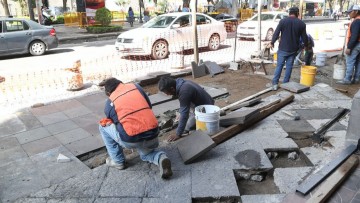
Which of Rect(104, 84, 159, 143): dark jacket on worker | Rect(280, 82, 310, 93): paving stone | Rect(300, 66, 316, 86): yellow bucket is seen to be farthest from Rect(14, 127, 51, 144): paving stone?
Rect(300, 66, 316, 86): yellow bucket

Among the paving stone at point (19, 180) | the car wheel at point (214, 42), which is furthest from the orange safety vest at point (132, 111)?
the car wheel at point (214, 42)

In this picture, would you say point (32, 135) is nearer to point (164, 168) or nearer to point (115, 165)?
point (115, 165)

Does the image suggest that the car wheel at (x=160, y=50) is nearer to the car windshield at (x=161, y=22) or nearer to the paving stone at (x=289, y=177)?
the car windshield at (x=161, y=22)

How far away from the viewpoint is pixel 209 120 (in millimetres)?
4516

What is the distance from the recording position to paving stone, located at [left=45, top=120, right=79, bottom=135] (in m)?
5.41

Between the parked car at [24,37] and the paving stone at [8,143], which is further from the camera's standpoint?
the parked car at [24,37]

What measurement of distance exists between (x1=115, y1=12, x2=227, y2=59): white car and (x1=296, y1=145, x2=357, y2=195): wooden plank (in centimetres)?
761

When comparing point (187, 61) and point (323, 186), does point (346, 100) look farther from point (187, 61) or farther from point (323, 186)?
point (187, 61)

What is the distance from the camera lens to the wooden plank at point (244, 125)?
4.42m

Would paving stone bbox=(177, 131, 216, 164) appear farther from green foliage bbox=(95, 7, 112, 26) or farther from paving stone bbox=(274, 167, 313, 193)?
green foliage bbox=(95, 7, 112, 26)

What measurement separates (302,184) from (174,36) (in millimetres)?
9434

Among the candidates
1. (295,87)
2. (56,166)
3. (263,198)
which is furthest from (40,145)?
(295,87)

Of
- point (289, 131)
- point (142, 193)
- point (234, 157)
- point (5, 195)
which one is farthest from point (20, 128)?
point (289, 131)

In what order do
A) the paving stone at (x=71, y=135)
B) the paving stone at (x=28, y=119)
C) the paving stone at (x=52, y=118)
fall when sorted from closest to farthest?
the paving stone at (x=71, y=135) < the paving stone at (x=28, y=119) < the paving stone at (x=52, y=118)
